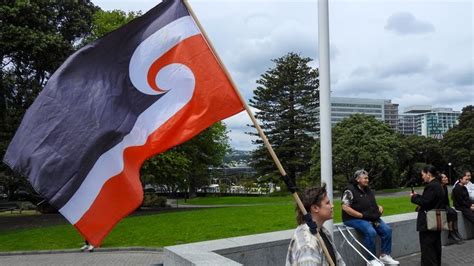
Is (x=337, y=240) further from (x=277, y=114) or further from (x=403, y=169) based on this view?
(x=403, y=169)

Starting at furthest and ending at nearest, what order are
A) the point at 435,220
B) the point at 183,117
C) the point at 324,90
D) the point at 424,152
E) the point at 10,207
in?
the point at 424,152
the point at 10,207
the point at 435,220
the point at 324,90
the point at 183,117

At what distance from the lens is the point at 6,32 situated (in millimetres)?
20906

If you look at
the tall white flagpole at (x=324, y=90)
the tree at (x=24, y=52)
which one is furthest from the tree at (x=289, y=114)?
the tall white flagpole at (x=324, y=90)

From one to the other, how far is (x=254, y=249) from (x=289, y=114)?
57.7 m

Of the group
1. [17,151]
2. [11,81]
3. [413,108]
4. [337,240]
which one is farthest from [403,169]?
[413,108]

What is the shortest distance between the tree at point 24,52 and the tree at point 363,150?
39.3 m

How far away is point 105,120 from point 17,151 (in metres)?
0.78

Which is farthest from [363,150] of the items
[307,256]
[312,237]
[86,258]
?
[307,256]

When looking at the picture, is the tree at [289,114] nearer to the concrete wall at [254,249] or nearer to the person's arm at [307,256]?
the concrete wall at [254,249]

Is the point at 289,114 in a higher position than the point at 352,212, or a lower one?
higher

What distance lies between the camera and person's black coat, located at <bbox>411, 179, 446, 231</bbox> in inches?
302

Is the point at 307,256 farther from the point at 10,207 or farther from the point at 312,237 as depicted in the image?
the point at 10,207

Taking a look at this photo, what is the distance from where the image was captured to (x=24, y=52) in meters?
22.6

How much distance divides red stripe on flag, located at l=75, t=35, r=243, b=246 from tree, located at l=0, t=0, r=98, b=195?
1848cm
